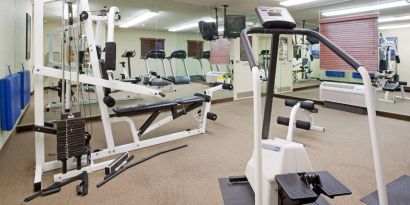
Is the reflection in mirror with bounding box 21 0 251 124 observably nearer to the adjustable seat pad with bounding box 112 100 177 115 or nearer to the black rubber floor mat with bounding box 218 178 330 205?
the adjustable seat pad with bounding box 112 100 177 115

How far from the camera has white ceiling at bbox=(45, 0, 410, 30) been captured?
17.9ft

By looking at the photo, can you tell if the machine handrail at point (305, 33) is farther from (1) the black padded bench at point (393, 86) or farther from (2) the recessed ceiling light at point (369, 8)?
(1) the black padded bench at point (393, 86)

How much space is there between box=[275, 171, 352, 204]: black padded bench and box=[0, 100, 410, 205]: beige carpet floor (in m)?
0.68

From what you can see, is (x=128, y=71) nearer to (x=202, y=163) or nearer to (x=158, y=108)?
(x=158, y=108)

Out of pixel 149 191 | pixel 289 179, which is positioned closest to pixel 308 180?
pixel 289 179

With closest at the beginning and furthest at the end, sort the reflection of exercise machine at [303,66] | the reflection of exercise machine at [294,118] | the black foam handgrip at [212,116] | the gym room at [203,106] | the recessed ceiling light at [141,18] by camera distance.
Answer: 1. the gym room at [203,106]
2. the reflection of exercise machine at [294,118]
3. the black foam handgrip at [212,116]
4. the recessed ceiling light at [141,18]
5. the reflection of exercise machine at [303,66]

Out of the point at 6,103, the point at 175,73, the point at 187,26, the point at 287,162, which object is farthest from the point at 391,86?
the point at 6,103

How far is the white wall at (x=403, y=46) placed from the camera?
185 inches

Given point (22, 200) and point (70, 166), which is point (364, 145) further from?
point (22, 200)

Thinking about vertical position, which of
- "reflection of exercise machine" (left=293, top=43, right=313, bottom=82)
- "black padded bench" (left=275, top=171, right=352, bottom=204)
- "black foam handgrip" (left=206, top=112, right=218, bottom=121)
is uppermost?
"reflection of exercise machine" (left=293, top=43, right=313, bottom=82)

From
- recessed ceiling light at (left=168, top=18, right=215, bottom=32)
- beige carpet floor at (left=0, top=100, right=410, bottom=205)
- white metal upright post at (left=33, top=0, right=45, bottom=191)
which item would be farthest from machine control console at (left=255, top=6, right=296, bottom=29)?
recessed ceiling light at (left=168, top=18, right=215, bottom=32)

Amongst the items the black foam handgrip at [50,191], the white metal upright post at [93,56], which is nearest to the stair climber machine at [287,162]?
the black foam handgrip at [50,191]

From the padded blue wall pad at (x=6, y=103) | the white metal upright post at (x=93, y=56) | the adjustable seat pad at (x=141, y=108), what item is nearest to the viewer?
the white metal upright post at (x=93, y=56)

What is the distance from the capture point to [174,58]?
5996 millimetres
